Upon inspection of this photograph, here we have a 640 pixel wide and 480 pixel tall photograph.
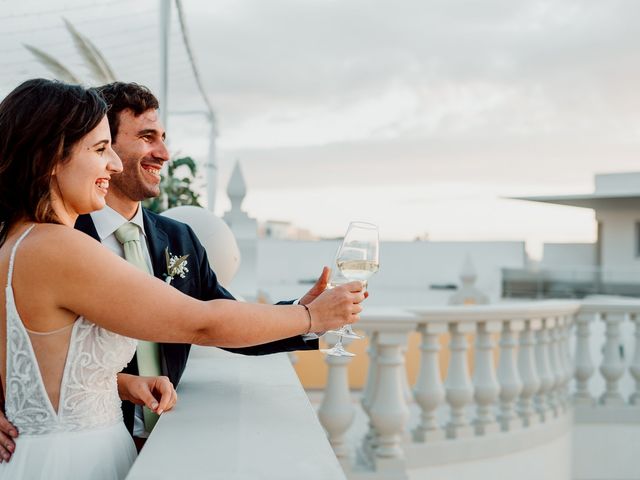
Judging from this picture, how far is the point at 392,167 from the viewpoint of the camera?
20.5 metres

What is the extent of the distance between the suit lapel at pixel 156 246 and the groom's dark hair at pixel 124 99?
0.94 ft

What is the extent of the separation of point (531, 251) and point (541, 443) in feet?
60.0

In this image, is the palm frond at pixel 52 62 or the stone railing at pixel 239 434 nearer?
the stone railing at pixel 239 434

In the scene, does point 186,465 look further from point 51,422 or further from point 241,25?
point 241,25

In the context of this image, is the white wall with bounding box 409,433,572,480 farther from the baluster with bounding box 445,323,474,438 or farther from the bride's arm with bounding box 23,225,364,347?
the bride's arm with bounding box 23,225,364,347

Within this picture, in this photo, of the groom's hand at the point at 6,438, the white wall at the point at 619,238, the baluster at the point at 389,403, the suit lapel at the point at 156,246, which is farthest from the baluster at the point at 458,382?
the white wall at the point at 619,238

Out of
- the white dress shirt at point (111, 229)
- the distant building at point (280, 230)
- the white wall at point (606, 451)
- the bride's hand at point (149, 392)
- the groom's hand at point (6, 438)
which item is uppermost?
the distant building at point (280, 230)

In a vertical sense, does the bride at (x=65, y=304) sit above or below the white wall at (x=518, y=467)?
above

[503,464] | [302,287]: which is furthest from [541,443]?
[302,287]

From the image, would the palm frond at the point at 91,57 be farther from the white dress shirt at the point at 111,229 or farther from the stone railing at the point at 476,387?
the white dress shirt at the point at 111,229

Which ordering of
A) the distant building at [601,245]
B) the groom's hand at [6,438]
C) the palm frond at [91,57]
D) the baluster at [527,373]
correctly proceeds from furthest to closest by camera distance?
the distant building at [601,245] < the palm frond at [91,57] < the baluster at [527,373] < the groom's hand at [6,438]

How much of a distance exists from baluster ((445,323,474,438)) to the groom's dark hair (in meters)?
2.49

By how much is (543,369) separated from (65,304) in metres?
4.02

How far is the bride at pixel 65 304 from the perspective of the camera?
4.91 feet
